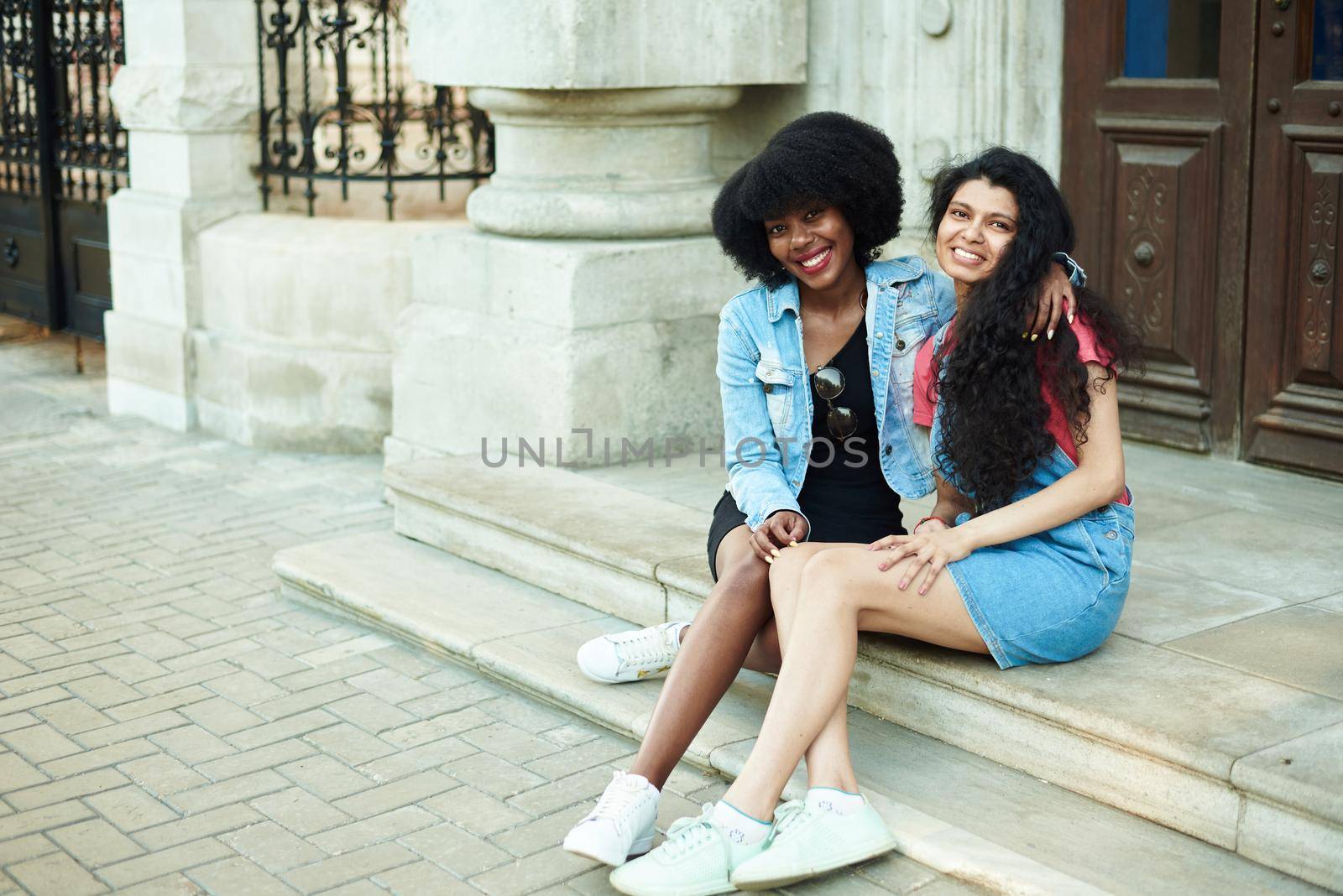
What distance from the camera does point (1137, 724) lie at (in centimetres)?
335

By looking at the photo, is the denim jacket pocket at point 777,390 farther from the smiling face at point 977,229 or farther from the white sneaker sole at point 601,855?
the white sneaker sole at point 601,855

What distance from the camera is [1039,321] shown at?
3.46m

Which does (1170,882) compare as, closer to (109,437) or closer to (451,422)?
(451,422)

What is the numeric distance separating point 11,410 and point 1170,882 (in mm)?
6727

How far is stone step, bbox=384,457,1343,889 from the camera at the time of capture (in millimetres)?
3127

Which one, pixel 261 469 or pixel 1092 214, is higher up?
pixel 1092 214

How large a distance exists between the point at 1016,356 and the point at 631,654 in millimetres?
1331

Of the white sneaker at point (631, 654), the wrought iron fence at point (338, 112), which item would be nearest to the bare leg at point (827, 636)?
the white sneaker at point (631, 654)

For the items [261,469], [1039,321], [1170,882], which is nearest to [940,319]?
[1039,321]

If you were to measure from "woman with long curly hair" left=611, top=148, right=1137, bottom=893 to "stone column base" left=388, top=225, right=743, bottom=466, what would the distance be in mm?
2270

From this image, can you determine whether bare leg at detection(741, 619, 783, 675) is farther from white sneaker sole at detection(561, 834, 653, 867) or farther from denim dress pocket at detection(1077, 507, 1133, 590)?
denim dress pocket at detection(1077, 507, 1133, 590)

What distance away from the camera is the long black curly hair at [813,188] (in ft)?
12.3

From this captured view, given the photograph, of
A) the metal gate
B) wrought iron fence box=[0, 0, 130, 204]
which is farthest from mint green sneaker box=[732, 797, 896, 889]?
the metal gate

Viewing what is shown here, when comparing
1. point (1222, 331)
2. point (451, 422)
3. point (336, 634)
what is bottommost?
point (336, 634)
